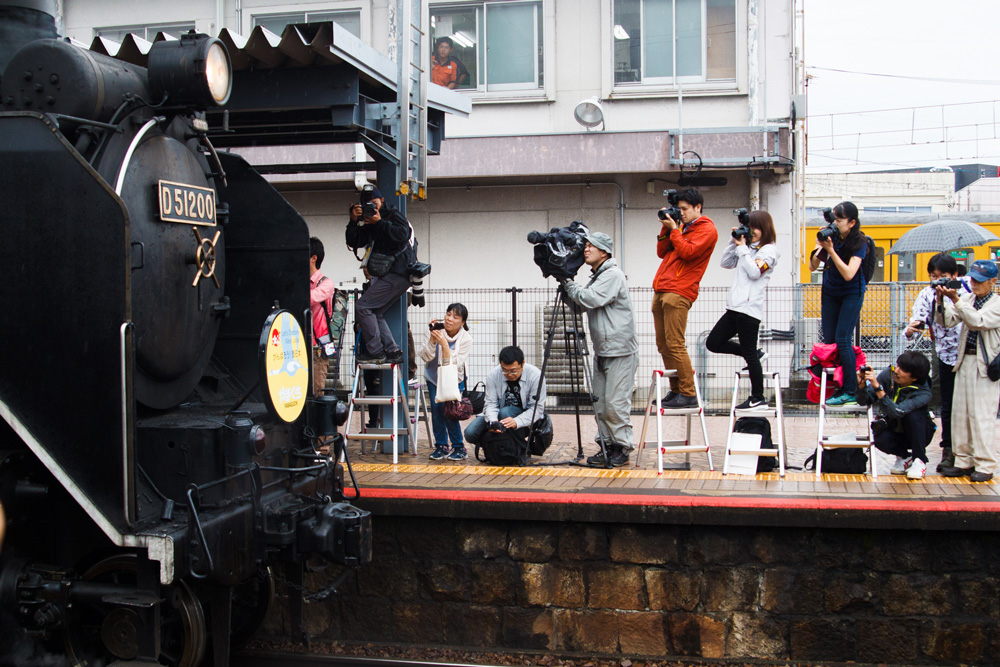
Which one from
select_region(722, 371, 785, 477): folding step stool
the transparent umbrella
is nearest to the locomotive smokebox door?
select_region(722, 371, 785, 477): folding step stool

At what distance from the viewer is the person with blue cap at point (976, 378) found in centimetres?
599

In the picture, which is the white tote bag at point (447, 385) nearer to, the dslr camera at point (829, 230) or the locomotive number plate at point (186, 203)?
the dslr camera at point (829, 230)

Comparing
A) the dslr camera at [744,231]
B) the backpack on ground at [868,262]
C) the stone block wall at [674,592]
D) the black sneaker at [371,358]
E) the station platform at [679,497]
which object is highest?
the dslr camera at [744,231]

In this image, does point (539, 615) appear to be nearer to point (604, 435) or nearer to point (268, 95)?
point (604, 435)

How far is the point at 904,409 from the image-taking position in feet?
20.7

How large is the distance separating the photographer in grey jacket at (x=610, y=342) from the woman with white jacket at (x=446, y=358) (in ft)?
3.87

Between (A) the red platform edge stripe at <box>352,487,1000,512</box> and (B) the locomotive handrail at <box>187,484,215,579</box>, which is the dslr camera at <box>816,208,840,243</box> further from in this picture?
(B) the locomotive handrail at <box>187,484,215,579</box>

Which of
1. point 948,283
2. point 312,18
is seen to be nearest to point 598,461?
point 948,283

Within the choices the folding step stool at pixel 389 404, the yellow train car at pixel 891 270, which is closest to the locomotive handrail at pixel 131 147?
the folding step stool at pixel 389 404

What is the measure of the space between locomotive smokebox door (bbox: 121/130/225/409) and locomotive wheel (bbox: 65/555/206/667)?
0.76 metres

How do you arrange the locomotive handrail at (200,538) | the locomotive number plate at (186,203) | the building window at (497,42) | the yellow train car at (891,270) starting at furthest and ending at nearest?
the building window at (497,42) < the yellow train car at (891,270) < the locomotive number plate at (186,203) < the locomotive handrail at (200,538)

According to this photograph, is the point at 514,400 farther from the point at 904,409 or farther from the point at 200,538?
the point at 200,538

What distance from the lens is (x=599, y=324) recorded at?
22.4 feet

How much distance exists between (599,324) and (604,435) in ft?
2.80
